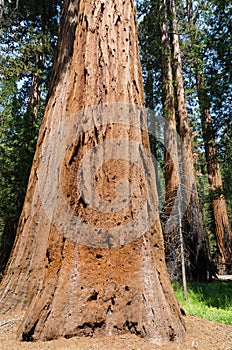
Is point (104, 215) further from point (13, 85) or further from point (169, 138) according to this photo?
point (13, 85)

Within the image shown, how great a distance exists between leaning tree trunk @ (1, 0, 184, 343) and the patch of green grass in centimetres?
199

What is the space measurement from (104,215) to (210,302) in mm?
4211

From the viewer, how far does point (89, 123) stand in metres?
2.65

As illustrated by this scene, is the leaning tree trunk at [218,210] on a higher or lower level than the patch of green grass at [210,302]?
higher

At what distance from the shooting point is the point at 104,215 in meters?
2.42

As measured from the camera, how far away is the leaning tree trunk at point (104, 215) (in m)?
2.23

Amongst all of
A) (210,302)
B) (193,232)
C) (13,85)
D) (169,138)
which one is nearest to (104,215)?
(210,302)

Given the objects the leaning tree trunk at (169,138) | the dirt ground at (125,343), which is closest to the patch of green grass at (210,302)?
the leaning tree trunk at (169,138)

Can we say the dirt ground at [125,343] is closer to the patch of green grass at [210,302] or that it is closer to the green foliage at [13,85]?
the patch of green grass at [210,302]

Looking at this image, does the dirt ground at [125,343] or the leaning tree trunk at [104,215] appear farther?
the leaning tree trunk at [104,215]

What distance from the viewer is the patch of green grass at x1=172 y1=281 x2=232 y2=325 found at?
4141 mm

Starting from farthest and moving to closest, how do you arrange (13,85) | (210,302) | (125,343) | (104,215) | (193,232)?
(13,85) → (193,232) → (210,302) → (104,215) → (125,343)

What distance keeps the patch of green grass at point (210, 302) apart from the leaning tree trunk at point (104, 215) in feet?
6.54

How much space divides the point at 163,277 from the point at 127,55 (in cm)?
207
